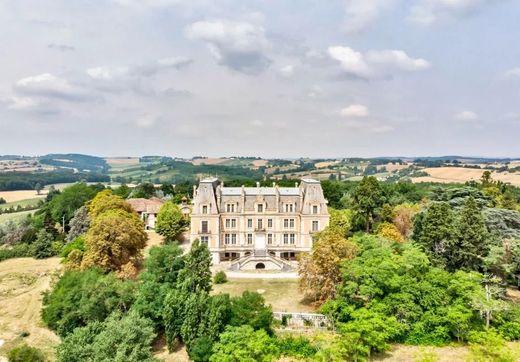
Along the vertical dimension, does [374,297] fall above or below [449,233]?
below

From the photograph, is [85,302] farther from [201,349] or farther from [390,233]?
[390,233]

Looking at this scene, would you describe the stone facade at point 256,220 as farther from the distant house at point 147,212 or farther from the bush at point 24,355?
the distant house at point 147,212

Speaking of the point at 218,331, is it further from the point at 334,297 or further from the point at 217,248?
the point at 217,248

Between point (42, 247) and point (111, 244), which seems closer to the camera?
point (111, 244)

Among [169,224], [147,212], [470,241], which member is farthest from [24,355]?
[147,212]

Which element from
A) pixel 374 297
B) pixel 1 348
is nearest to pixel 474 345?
pixel 374 297

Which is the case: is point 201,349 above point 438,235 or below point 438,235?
below

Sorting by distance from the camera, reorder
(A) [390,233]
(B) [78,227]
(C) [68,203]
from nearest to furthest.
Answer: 1. (A) [390,233]
2. (B) [78,227]
3. (C) [68,203]
